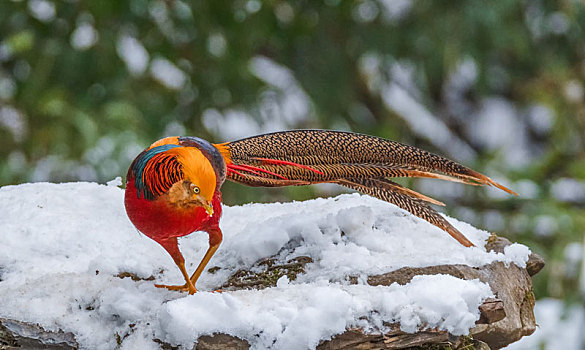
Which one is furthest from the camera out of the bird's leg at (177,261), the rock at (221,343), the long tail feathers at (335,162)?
the long tail feathers at (335,162)

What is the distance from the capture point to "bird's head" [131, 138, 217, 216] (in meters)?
1.03

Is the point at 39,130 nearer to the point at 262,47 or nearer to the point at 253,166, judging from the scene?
the point at 262,47

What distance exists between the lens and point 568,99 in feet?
11.8

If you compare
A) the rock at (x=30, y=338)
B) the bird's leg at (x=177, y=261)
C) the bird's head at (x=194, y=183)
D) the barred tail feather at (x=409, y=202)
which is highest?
the barred tail feather at (x=409, y=202)

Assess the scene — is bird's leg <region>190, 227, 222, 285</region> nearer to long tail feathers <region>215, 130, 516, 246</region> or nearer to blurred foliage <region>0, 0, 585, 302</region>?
long tail feathers <region>215, 130, 516, 246</region>

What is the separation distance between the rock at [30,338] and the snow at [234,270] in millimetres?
15

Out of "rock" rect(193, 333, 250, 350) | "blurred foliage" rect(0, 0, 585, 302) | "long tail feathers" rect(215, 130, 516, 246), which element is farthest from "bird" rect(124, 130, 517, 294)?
"blurred foliage" rect(0, 0, 585, 302)

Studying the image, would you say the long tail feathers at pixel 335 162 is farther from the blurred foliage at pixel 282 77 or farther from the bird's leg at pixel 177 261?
the blurred foliage at pixel 282 77

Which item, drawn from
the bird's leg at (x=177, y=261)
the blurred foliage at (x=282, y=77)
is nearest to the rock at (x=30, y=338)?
the bird's leg at (x=177, y=261)

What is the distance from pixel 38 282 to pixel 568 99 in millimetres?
3103

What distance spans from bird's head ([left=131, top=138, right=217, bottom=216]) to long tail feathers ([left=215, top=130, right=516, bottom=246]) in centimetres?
19

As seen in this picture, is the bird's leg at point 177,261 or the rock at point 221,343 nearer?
the rock at point 221,343

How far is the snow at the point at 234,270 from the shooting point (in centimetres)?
99

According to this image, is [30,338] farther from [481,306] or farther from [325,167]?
[481,306]
